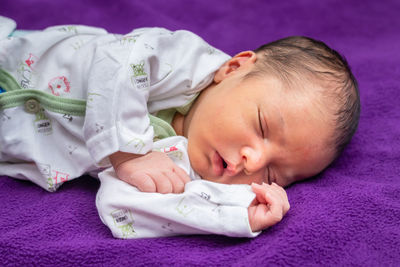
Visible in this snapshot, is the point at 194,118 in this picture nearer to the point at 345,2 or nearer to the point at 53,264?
the point at 53,264

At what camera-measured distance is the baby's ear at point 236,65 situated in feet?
4.53

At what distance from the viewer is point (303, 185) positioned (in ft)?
4.29

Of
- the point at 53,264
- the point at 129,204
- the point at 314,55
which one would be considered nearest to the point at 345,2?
the point at 314,55

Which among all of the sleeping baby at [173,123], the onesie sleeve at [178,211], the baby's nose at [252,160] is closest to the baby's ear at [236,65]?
the sleeping baby at [173,123]

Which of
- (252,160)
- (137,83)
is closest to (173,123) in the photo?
(137,83)

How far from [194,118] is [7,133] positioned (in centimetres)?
55

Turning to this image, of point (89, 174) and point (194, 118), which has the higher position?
point (194, 118)

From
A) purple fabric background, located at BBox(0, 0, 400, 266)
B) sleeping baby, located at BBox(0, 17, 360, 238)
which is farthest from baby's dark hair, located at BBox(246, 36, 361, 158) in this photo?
purple fabric background, located at BBox(0, 0, 400, 266)

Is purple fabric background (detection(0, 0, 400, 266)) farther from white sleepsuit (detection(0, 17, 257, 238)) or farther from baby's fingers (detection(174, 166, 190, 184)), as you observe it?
baby's fingers (detection(174, 166, 190, 184))

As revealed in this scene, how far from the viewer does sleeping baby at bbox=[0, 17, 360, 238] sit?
1102 mm

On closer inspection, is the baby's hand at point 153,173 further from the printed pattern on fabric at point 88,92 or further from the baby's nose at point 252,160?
the baby's nose at point 252,160

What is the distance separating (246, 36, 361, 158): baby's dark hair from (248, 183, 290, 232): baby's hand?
0.89ft

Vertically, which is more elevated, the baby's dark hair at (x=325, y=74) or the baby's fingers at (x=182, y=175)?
the baby's dark hair at (x=325, y=74)

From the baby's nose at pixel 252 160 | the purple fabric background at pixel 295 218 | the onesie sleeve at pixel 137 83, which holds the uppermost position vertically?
the onesie sleeve at pixel 137 83
